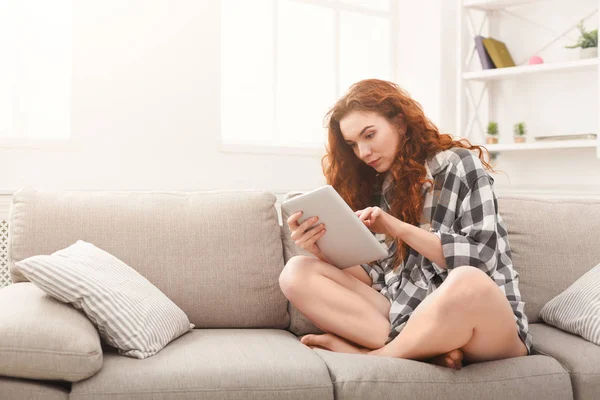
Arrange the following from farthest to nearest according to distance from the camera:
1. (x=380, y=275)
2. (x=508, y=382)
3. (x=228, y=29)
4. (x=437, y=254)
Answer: (x=228, y=29) → (x=380, y=275) → (x=437, y=254) → (x=508, y=382)

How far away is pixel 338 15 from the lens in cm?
409

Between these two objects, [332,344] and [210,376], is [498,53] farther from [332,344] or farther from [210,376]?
[210,376]

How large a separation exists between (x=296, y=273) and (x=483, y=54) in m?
2.46

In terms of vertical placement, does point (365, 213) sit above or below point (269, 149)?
below

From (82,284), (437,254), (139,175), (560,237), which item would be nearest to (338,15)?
(139,175)

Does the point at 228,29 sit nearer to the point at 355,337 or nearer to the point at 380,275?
the point at 380,275

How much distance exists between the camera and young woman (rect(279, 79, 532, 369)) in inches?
66.9

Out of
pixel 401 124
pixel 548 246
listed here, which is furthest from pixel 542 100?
pixel 401 124

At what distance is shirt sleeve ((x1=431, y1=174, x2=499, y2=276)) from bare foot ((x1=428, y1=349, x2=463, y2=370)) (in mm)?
239

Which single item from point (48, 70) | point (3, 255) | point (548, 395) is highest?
point (48, 70)

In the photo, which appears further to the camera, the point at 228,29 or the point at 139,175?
the point at 228,29

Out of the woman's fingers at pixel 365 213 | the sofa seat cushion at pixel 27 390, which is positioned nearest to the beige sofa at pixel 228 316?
the sofa seat cushion at pixel 27 390

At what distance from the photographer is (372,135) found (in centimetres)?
205

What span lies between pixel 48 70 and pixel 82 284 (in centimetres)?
179
